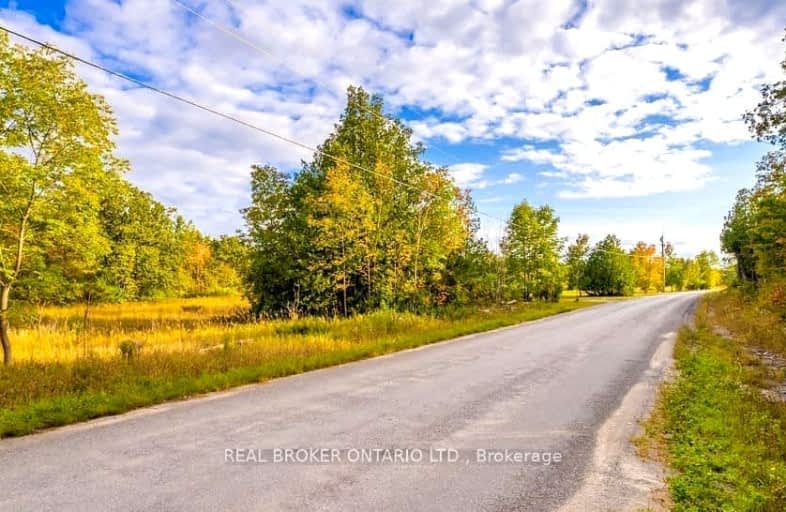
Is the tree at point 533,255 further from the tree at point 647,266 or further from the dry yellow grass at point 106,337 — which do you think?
the tree at point 647,266

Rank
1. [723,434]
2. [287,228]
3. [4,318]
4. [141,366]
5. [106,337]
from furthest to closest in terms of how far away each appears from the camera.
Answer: [287,228]
[106,337]
[4,318]
[141,366]
[723,434]

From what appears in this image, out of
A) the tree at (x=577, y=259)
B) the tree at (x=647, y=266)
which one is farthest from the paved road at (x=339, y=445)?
the tree at (x=647, y=266)

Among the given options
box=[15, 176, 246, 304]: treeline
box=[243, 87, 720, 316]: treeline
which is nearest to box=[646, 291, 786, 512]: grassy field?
box=[15, 176, 246, 304]: treeline

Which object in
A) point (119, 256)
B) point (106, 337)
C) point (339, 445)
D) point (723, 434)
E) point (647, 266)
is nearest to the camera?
point (339, 445)

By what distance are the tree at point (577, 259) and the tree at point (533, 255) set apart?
23.0 meters

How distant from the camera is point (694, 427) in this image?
18.2 feet

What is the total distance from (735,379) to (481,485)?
7.29m

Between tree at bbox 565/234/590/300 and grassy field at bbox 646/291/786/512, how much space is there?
5543 centimetres

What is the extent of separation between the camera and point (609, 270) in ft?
216

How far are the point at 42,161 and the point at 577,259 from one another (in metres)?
65.3

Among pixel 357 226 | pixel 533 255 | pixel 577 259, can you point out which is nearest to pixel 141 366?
pixel 357 226

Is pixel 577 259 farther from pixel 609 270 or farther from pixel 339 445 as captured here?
pixel 339 445

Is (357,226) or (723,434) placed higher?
(357,226)

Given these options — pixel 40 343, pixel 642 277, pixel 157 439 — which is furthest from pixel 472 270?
pixel 642 277
